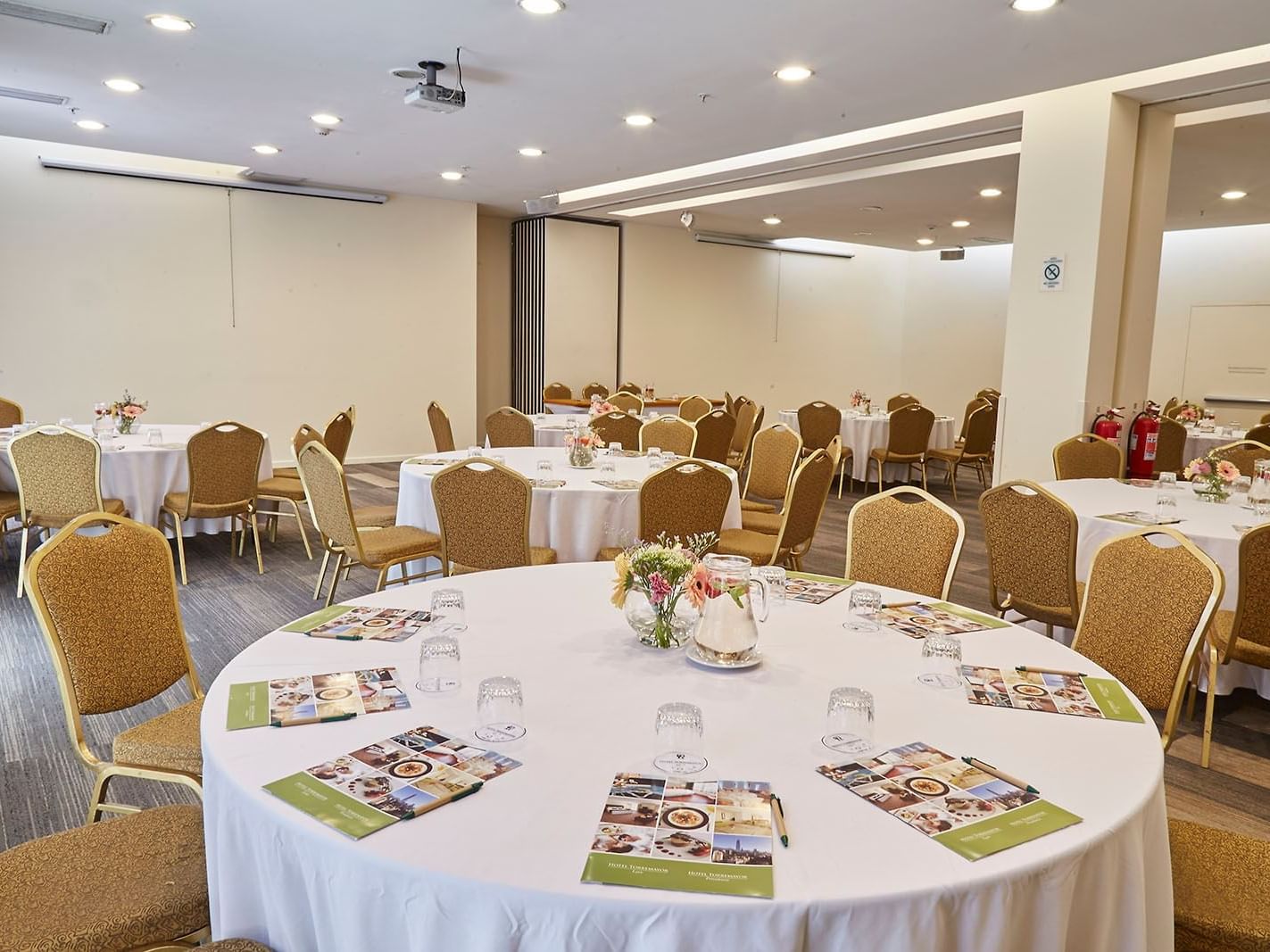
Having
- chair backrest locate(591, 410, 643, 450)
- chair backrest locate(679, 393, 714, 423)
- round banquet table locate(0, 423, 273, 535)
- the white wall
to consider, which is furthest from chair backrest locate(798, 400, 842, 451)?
round banquet table locate(0, 423, 273, 535)

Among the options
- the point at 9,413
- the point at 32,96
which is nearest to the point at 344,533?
the point at 9,413

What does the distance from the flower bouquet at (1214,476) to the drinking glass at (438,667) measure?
4.20 metres

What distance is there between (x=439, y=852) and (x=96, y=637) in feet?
4.55

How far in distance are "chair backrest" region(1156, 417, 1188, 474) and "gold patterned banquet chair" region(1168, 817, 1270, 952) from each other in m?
6.47

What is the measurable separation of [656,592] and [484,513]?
6.95 feet

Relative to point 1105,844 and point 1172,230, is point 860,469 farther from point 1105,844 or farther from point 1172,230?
point 1105,844

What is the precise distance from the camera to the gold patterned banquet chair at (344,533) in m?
4.42

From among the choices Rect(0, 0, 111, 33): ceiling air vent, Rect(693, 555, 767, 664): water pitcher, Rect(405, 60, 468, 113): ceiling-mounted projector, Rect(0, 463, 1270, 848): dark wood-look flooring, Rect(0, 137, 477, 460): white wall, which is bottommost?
Rect(0, 463, 1270, 848): dark wood-look flooring

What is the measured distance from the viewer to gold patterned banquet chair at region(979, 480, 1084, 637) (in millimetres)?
3605

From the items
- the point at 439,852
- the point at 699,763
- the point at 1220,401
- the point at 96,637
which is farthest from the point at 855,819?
the point at 1220,401

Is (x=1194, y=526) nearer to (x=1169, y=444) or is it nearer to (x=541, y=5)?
(x=541, y=5)

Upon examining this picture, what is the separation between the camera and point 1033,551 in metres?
3.71

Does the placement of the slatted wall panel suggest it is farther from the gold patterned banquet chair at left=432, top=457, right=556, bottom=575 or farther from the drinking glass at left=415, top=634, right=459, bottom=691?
the drinking glass at left=415, top=634, right=459, bottom=691

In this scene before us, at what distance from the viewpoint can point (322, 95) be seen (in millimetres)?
6578
